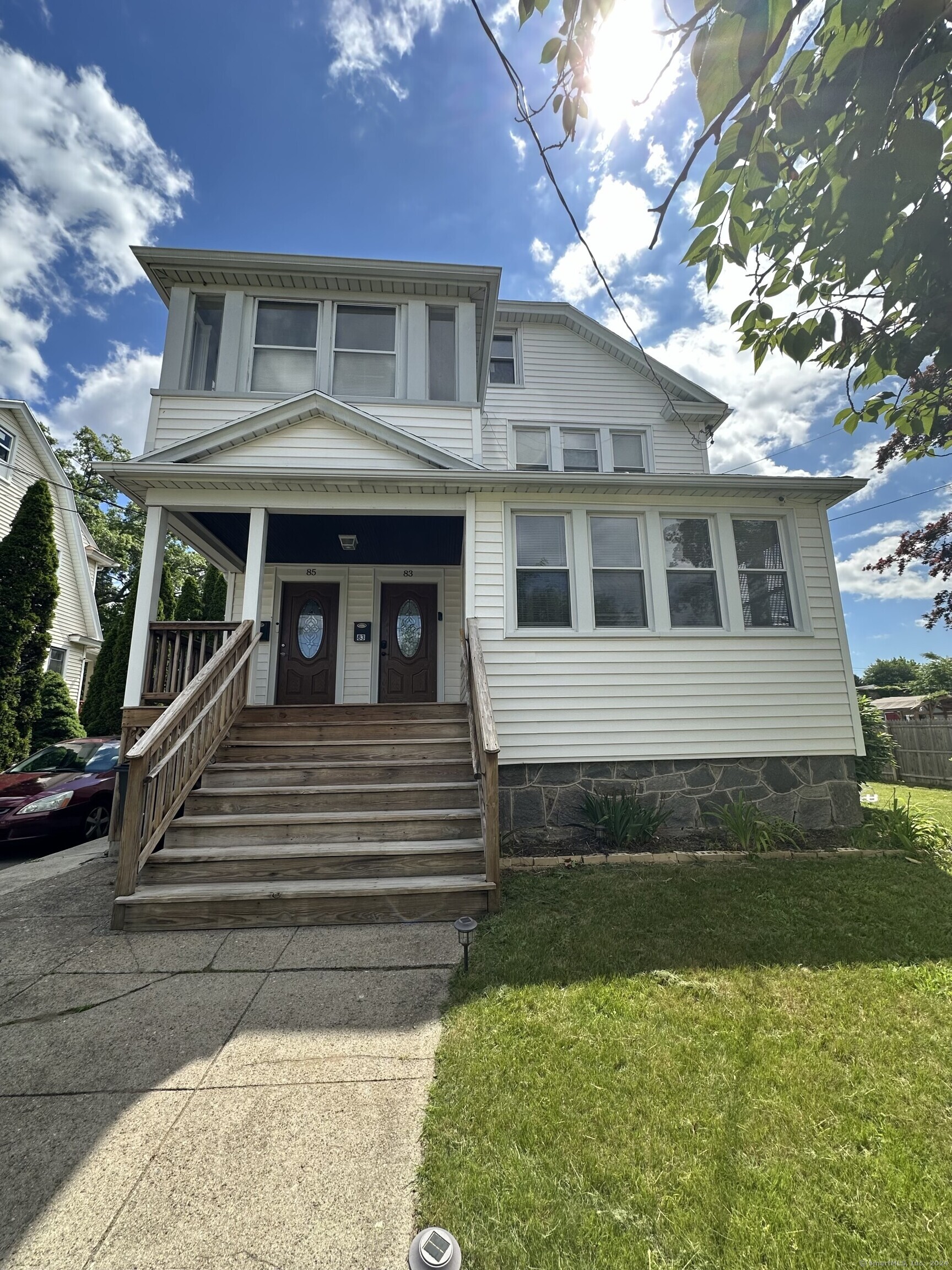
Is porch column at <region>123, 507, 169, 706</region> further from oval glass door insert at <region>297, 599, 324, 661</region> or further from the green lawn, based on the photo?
the green lawn

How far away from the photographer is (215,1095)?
2078 millimetres

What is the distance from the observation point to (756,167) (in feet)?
6.42

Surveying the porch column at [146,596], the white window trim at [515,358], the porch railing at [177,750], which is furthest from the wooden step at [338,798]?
the white window trim at [515,358]

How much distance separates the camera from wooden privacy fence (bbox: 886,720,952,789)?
10.1 meters

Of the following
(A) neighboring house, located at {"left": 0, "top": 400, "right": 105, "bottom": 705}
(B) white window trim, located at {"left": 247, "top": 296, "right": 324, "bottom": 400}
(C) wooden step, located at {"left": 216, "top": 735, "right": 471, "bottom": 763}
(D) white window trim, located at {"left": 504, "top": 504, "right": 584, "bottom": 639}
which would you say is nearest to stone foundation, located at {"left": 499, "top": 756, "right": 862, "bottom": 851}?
(C) wooden step, located at {"left": 216, "top": 735, "right": 471, "bottom": 763}

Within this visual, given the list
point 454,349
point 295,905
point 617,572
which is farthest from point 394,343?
point 295,905

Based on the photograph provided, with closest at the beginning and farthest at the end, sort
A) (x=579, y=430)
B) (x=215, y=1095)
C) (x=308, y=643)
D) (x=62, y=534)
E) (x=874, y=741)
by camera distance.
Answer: (x=215, y=1095) < (x=308, y=643) < (x=874, y=741) < (x=579, y=430) < (x=62, y=534)

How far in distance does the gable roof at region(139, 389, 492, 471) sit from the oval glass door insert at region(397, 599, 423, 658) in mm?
2418

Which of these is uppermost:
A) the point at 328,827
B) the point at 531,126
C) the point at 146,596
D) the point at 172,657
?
the point at 531,126

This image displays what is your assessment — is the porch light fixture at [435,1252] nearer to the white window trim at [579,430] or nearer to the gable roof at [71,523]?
the white window trim at [579,430]

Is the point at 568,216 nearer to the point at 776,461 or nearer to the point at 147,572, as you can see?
the point at 147,572

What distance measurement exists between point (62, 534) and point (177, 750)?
15330mm

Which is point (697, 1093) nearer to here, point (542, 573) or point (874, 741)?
point (542, 573)

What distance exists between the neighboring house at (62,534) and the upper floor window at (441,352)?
37.6 feet
